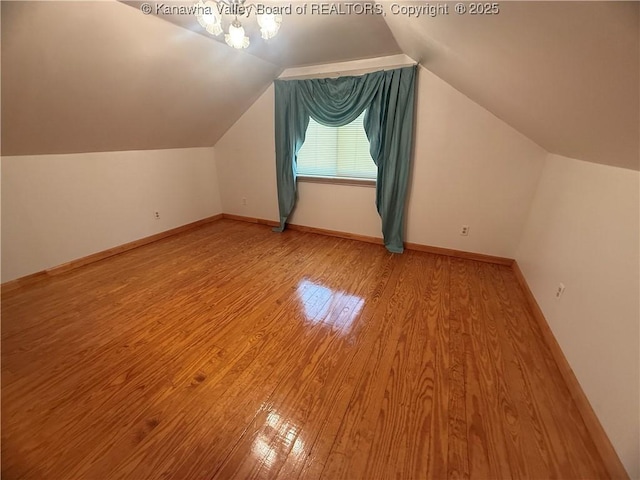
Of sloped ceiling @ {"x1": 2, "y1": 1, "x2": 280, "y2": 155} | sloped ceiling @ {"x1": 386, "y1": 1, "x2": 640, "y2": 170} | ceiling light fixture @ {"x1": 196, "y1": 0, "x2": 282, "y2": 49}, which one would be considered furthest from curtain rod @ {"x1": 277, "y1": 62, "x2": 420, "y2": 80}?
ceiling light fixture @ {"x1": 196, "y1": 0, "x2": 282, "y2": 49}

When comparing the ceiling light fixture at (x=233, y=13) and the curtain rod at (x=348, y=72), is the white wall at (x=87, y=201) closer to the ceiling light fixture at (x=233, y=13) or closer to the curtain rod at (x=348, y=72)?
the curtain rod at (x=348, y=72)

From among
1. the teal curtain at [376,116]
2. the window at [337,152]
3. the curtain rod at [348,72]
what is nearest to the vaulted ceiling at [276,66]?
the curtain rod at [348,72]

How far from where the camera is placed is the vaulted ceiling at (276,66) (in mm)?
769

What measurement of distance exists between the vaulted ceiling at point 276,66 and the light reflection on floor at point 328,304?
1.61 meters

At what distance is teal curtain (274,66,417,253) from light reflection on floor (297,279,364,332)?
42.4 inches

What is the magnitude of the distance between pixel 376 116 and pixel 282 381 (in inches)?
99.0

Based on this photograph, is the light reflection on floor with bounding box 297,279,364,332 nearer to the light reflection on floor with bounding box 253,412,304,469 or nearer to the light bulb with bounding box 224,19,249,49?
the light reflection on floor with bounding box 253,412,304,469

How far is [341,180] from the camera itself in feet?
10.2

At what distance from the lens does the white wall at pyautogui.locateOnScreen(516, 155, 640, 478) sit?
1.00 meters

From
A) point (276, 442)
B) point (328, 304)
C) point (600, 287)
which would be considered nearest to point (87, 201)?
point (328, 304)

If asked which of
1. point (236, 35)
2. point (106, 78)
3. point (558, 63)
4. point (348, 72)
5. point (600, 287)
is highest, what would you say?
point (348, 72)

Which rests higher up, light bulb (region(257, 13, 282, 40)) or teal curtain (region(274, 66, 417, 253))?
light bulb (region(257, 13, 282, 40))

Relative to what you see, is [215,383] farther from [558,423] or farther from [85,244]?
[85,244]

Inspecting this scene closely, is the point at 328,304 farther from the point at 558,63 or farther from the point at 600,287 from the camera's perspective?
the point at 558,63
